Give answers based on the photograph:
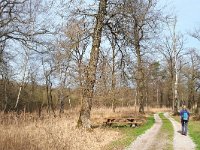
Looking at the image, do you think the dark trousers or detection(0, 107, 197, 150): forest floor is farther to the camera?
the dark trousers

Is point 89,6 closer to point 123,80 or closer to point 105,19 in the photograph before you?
point 105,19

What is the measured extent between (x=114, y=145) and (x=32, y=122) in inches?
147

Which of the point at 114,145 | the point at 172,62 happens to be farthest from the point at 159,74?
the point at 114,145

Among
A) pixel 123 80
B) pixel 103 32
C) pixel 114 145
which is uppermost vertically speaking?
pixel 103 32

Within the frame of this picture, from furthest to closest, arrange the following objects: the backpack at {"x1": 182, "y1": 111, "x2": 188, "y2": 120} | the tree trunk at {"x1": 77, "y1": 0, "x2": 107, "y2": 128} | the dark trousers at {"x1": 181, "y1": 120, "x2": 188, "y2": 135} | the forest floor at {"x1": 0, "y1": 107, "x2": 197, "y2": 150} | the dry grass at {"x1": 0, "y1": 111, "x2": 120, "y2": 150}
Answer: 1. the backpack at {"x1": 182, "y1": 111, "x2": 188, "y2": 120}
2. the dark trousers at {"x1": 181, "y1": 120, "x2": 188, "y2": 135}
3. the tree trunk at {"x1": 77, "y1": 0, "x2": 107, "y2": 128}
4. the forest floor at {"x1": 0, "y1": 107, "x2": 197, "y2": 150}
5. the dry grass at {"x1": 0, "y1": 111, "x2": 120, "y2": 150}

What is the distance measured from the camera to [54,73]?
49.8 metres

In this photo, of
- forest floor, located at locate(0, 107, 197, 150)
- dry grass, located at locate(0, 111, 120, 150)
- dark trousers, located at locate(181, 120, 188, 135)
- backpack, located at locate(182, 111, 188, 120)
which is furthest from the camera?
backpack, located at locate(182, 111, 188, 120)

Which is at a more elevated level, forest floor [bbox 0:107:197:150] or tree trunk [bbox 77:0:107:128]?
tree trunk [bbox 77:0:107:128]

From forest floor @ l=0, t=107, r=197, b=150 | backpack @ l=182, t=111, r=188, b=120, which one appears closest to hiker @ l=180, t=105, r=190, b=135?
backpack @ l=182, t=111, r=188, b=120

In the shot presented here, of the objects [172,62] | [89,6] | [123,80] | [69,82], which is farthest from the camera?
[172,62]

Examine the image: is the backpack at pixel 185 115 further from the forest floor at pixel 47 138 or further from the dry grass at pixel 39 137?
the dry grass at pixel 39 137

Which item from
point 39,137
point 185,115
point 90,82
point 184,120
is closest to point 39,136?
point 39,137

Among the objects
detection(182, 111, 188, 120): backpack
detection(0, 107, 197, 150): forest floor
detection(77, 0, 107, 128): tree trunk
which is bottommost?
detection(0, 107, 197, 150): forest floor

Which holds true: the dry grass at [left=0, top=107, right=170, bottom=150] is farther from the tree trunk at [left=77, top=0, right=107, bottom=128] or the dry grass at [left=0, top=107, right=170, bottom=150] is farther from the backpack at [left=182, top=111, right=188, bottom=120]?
the backpack at [left=182, top=111, right=188, bottom=120]
